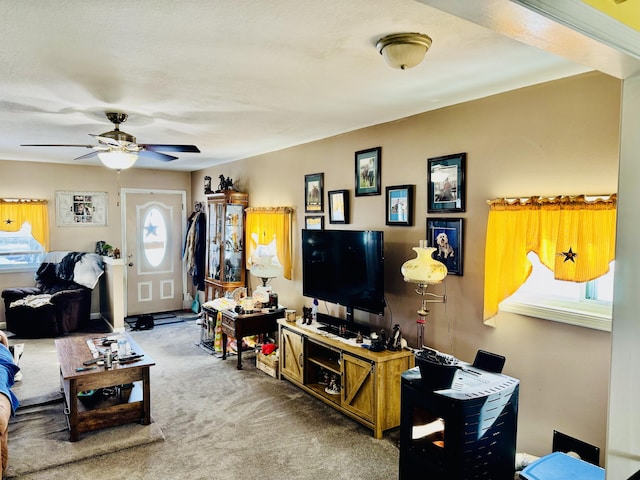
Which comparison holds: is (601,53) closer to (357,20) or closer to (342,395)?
(357,20)

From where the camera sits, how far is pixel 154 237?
7473 millimetres

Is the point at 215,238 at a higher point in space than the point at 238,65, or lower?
lower

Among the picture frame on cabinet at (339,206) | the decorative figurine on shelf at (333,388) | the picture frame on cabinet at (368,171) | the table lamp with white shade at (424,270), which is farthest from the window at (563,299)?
the picture frame on cabinet at (339,206)

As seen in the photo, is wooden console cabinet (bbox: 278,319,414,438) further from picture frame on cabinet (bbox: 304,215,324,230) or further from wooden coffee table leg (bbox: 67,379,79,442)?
wooden coffee table leg (bbox: 67,379,79,442)

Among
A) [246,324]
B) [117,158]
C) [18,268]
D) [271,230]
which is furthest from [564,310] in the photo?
[18,268]

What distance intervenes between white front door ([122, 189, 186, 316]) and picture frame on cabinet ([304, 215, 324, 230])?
3.65m

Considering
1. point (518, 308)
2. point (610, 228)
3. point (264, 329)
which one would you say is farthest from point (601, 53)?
point (264, 329)

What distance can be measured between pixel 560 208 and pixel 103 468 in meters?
3.29

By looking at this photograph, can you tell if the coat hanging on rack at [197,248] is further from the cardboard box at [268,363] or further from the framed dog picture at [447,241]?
the framed dog picture at [447,241]

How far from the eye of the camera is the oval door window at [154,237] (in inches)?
292

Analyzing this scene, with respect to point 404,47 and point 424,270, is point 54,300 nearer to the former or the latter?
point 424,270

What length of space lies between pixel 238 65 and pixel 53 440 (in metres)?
2.97

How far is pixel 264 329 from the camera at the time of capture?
4848 mm

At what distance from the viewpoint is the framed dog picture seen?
316 centimetres
